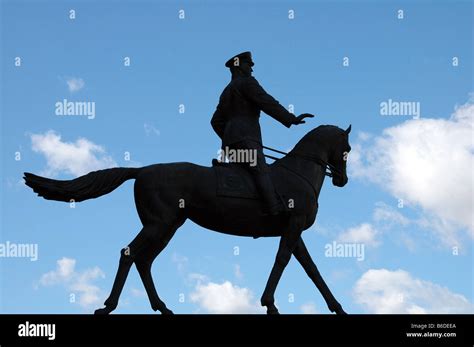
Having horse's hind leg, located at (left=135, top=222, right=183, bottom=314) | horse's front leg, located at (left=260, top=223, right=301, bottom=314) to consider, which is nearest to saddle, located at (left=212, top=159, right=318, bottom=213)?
horse's front leg, located at (left=260, top=223, right=301, bottom=314)

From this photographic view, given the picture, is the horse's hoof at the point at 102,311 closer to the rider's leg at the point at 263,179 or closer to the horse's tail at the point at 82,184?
the horse's tail at the point at 82,184

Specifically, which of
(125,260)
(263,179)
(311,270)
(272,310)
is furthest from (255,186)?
(125,260)

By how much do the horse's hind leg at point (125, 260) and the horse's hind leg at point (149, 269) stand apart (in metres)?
0.19

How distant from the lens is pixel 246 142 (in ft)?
44.7

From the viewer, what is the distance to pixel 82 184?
43.1ft

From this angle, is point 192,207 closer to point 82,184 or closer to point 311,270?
point 82,184

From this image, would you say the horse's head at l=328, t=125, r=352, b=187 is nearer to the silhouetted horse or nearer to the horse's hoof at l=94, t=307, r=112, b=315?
the silhouetted horse

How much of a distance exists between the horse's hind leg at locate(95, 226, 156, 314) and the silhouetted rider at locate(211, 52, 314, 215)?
80.7 inches

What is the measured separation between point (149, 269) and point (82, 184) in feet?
5.91

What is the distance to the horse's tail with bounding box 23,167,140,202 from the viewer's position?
509 inches
